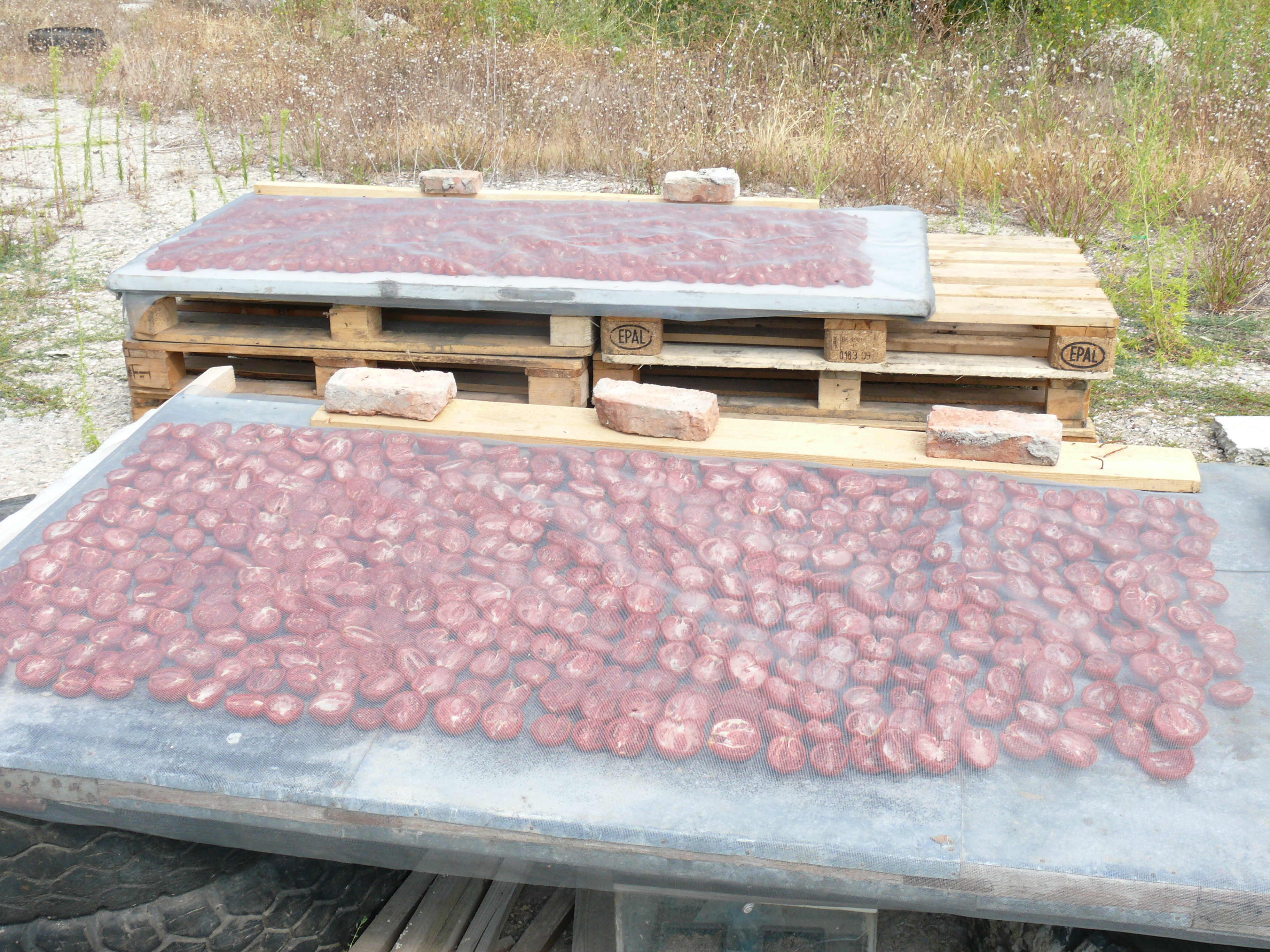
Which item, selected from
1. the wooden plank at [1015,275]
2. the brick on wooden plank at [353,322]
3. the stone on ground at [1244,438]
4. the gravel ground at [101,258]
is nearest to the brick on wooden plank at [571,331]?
the brick on wooden plank at [353,322]

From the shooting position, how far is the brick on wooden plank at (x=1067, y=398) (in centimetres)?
353

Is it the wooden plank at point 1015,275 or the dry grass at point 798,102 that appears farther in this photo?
the dry grass at point 798,102

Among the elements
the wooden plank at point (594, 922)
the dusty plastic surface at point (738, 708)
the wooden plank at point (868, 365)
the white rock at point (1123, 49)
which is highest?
the white rock at point (1123, 49)

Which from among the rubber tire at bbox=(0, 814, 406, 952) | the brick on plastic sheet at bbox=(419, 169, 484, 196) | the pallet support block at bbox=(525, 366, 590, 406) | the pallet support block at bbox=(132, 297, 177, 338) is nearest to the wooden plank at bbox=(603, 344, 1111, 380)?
the pallet support block at bbox=(525, 366, 590, 406)

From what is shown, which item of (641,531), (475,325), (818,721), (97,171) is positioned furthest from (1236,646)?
(97,171)

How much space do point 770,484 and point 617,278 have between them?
1513 millimetres

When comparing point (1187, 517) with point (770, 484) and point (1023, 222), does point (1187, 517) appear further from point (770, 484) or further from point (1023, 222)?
point (1023, 222)

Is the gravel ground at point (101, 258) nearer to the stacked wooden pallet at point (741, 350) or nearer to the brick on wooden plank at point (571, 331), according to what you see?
the stacked wooden pallet at point (741, 350)

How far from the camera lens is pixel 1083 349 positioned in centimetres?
346

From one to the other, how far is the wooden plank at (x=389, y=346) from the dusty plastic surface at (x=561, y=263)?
0.53 ft

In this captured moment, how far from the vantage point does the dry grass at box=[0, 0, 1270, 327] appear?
661 cm

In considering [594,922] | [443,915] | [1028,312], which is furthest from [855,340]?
[443,915]

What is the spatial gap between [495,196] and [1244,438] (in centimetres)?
346

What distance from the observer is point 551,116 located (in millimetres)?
8141
